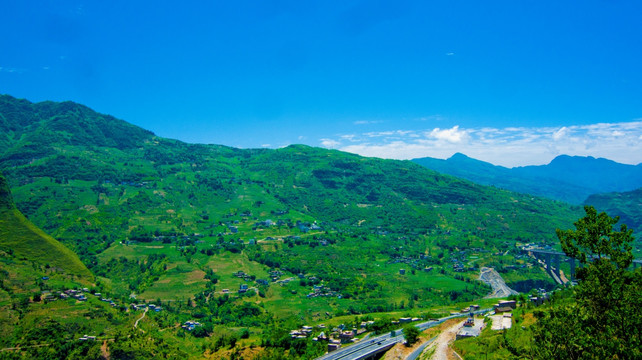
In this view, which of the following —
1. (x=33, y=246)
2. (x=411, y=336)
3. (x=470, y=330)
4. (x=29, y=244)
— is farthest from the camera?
Answer: (x=33, y=246)

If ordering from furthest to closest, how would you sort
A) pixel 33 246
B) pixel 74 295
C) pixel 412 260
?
pixel 412 260, pixel 33 246, pixel 74 295

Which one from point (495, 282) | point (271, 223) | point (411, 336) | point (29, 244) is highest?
point (29, 244)

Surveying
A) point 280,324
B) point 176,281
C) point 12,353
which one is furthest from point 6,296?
point 280,324

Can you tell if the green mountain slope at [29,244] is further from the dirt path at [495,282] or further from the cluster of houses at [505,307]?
the dirt path at [495,282]

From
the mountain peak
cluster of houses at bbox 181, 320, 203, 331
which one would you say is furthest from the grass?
cluster of houses at bbox 181, 320, 203, 331

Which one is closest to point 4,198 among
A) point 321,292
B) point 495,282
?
point 321,292

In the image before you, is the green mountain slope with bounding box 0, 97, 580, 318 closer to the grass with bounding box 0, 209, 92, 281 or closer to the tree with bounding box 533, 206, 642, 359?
the grass with bounding box 0, 209, 92, 281

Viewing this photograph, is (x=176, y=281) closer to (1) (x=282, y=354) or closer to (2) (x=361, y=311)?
(2) (x=361, y=311)

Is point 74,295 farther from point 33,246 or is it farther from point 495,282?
point 495,282
